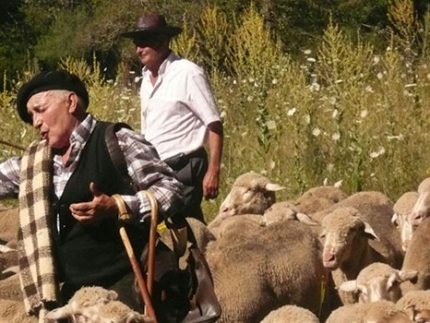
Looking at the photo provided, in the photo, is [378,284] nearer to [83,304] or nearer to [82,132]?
[83,304]

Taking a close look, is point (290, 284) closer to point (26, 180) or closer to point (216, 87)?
point (26, 180)

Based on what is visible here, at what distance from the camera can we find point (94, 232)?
6406mm

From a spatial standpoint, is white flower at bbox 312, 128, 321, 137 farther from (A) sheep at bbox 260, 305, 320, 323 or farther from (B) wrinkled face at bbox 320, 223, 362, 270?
(A) sheep at bbox 260, 305, 320, 323

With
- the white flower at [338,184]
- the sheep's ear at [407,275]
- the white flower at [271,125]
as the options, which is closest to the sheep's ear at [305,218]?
the sheep's ear at [407,275]

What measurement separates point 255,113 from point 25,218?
8876 mm

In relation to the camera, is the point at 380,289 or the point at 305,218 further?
the point at 305,218

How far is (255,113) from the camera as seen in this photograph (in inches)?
601

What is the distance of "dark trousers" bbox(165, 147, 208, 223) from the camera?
31.2 feet

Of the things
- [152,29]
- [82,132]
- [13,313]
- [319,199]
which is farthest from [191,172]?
[82,132]

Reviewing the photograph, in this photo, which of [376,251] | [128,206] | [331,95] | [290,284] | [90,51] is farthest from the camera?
[90,51]

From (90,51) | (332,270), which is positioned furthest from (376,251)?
(90,51)

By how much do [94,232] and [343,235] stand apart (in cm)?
379

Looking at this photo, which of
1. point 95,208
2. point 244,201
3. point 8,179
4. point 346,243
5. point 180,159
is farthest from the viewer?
point 244,201

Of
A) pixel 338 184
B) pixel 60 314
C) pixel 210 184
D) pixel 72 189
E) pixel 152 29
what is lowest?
pixel 338 184
